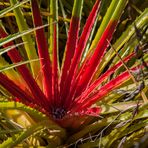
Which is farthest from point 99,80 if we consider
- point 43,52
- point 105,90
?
point 43,52

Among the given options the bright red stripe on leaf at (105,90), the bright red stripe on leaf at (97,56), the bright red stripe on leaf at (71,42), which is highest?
the bright red stripe on leaf at (71,42)

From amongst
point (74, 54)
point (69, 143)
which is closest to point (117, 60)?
point (74, 54)

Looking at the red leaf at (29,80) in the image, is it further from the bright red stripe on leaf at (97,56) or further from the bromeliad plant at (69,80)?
the bright red stripe on leaf at (97,56)

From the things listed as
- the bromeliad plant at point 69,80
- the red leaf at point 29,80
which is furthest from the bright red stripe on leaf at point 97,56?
the red leaf at point 29,80

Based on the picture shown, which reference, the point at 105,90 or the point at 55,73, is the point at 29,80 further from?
the point at 105,90

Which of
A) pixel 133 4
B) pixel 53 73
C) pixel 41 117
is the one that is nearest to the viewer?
pixel 41 117

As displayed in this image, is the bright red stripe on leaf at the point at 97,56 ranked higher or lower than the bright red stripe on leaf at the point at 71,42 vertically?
lower

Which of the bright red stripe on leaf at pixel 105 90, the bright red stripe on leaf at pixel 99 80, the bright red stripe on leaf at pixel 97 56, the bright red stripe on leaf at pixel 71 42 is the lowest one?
the bright red stripe on leaf at pixel 105 90

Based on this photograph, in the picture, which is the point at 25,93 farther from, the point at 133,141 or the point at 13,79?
the point at 133,141
